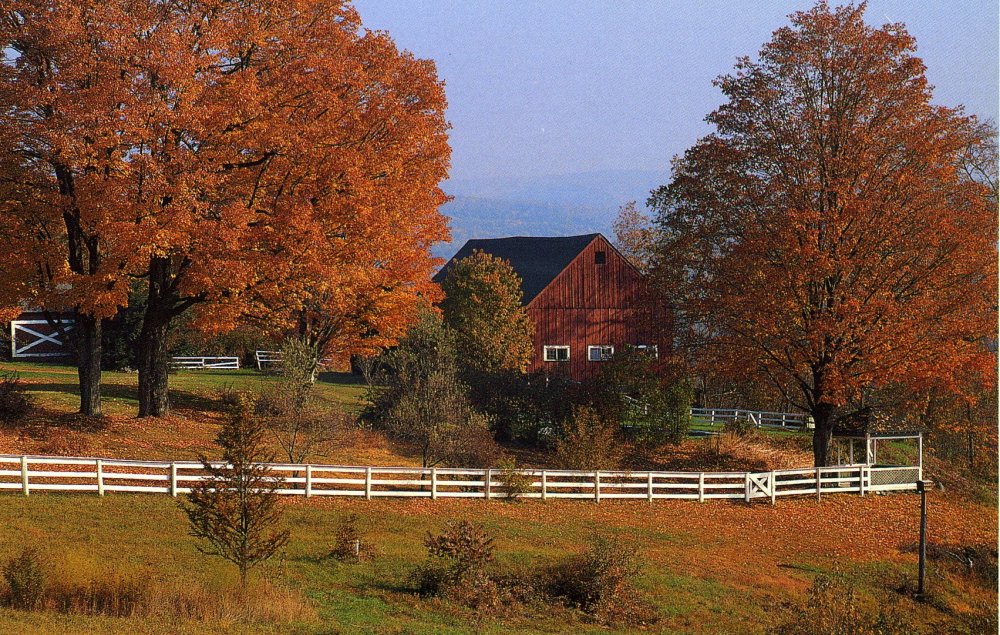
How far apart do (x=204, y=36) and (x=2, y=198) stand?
7288 mm

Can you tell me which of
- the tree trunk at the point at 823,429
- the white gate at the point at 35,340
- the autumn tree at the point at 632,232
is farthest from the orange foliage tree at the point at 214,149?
the autumn tree at the point at 632,232

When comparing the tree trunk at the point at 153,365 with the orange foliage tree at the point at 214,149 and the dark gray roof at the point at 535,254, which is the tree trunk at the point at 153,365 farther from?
the dark gray roof at the point at 535,254

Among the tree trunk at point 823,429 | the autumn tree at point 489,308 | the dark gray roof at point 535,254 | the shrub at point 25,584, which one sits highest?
the dark gray roof at point 535,254

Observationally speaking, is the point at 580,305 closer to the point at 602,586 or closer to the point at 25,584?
the point at 602,586

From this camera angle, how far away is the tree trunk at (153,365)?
30.2 metres

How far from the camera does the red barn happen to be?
53.1 m

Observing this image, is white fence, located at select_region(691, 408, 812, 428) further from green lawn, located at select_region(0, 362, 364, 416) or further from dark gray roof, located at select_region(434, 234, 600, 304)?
green lawn, located at select_region(0, 362, 364, 416)

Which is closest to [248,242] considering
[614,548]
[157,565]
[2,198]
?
[2,198]

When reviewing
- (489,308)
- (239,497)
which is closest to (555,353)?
(489,308)

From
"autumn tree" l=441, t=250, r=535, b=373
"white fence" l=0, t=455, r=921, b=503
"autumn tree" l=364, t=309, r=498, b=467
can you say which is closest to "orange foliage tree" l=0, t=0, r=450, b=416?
"autumn tree" l=364, t=309, r=498, b=467

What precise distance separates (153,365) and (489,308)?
1910cm

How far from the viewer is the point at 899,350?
27.0 m

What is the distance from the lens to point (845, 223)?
2684cm

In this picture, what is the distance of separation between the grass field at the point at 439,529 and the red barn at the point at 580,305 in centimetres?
2099
